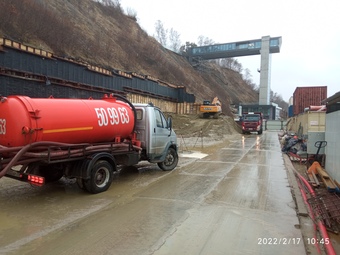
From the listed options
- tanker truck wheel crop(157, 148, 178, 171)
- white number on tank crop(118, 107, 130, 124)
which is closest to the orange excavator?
tanker truck wheel crop(157, 148, 178, 171)

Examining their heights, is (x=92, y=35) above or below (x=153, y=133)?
above

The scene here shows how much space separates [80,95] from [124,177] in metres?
15.1

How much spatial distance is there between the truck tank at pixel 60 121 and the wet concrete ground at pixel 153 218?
140 centimetres

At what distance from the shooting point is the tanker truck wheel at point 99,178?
21.9 feet

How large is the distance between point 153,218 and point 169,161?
4961 millimetres

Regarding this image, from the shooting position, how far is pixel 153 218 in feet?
17.4

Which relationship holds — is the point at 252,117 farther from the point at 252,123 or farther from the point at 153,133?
the point at 153,133

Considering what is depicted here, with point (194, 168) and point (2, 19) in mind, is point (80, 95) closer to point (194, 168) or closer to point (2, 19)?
point (2, 19)

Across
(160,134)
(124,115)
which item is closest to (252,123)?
(160,134)

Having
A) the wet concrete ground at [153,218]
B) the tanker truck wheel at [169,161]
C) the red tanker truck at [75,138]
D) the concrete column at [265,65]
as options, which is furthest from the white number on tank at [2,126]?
the concrete column at [265,65]

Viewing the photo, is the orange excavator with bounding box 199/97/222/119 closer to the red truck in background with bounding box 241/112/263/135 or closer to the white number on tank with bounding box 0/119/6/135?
the red truck in background with bounding box 241/112/263/135

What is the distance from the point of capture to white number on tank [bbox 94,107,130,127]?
7066 mm

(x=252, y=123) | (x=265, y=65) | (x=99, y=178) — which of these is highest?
(x=265, y=65)

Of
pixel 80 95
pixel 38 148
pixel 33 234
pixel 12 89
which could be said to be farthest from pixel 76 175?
pixel 80 95
